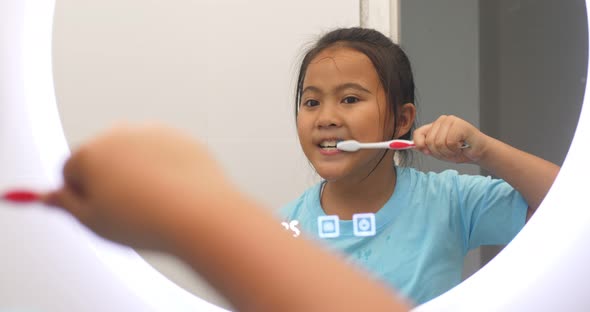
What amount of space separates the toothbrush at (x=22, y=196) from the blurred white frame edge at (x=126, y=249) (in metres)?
0.21

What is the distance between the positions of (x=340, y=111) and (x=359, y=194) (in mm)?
84

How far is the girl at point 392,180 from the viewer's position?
0.54m

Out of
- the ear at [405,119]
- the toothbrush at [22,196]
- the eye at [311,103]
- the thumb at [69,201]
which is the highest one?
the thumb at [69,201]

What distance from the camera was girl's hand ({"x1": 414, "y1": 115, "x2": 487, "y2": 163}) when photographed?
53cm

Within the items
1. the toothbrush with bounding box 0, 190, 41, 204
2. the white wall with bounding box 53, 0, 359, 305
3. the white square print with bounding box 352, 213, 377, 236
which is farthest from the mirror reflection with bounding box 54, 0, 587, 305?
the toothbrush with bounding box 0, 190, 41, 204

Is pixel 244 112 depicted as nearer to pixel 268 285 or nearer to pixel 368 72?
pixel 368 72

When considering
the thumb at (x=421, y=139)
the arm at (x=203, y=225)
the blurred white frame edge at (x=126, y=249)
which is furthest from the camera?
the thumb at (x=421, y=139)

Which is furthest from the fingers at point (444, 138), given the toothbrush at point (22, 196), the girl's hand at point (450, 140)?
the toothbrush at point (22, 196)

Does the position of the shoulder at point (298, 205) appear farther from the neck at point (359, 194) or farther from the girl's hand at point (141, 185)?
the girl's hand at point (141, 185)

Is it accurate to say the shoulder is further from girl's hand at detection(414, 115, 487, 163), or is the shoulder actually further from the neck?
girl's hand at detection(414, 115, 487, 163)

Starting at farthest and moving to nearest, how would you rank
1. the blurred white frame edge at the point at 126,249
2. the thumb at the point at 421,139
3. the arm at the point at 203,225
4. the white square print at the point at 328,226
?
the white square print at the point at 328,226, the thumb at the point at 421,139, the blurred white frame edge at the point at 126,249, the arm at the point at 203,225

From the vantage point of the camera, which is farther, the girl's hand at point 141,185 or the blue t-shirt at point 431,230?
the blue t-shirt at point 431,230

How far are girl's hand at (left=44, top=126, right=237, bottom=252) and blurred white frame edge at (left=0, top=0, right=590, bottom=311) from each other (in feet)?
0.80

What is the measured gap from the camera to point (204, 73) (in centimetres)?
68
